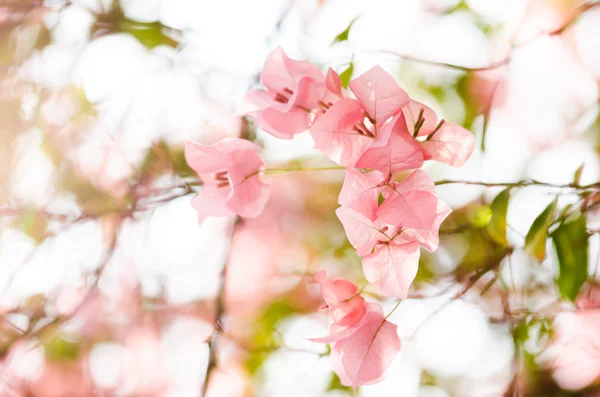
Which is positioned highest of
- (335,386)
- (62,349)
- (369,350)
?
(369,350)

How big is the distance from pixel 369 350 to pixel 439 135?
159 mm

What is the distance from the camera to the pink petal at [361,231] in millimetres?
325

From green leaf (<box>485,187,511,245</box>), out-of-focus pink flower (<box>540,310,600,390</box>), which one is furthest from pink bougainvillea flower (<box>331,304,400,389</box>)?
out-of-focus pink flower (<box>540,310,600,390</box>)

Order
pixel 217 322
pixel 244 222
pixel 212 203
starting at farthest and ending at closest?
pixel 244 222
pixel 217 322
pixel 212 203

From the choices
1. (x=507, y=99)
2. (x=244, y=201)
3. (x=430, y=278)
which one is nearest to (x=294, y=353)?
(x=430, y=278)

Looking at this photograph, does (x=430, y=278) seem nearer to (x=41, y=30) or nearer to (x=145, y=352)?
(x=145, y=352)

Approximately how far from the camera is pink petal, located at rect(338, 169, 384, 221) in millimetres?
298

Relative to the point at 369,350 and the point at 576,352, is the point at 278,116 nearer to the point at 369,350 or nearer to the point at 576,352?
the point at 369,350

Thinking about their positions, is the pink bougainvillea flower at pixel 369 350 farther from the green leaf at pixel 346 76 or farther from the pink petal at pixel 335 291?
the green leaf at pixel 346 76

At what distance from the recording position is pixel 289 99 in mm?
349

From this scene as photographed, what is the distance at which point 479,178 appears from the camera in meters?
0.54

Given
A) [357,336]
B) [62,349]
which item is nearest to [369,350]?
[357,336]

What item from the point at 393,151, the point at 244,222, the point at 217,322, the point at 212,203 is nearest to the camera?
the point at 393,151

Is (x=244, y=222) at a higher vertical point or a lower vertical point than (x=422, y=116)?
lower
